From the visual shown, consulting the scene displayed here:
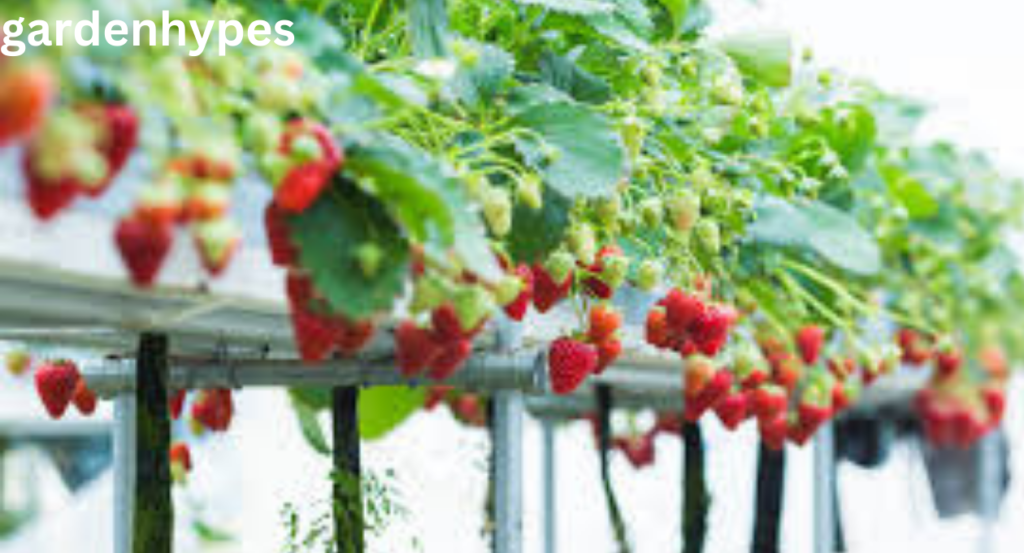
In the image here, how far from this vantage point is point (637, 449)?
274cm

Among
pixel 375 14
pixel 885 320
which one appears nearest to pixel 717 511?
pixel 885 320

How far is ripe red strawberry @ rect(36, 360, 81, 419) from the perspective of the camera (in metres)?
1.20

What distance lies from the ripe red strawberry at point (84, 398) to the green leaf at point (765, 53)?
70 centimetres

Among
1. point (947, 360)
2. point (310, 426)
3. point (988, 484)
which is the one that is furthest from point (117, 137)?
point (988, 484)

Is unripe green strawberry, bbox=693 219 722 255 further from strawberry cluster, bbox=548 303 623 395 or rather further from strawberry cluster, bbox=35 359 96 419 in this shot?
strawberry cluster, bbox=35 359 96 419

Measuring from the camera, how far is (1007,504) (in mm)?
4625

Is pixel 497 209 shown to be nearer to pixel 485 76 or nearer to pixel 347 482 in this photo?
pixel 485 76

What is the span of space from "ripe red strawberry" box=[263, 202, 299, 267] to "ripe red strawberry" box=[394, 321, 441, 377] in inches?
4.7

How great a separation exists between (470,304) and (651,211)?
40 cm

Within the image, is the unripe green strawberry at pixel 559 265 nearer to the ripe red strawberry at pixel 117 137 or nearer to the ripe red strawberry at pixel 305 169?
the ripe red strawberry at pixel 305 169

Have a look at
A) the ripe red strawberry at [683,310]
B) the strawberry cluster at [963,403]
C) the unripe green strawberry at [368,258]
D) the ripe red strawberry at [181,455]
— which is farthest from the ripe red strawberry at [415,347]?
the strawberry cluster at [963,403]

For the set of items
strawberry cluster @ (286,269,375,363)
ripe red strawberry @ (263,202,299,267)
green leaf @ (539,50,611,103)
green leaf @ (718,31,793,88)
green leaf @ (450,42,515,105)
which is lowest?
strawberry cluster @ (286,269,375,363)

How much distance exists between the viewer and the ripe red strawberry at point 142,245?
591mm

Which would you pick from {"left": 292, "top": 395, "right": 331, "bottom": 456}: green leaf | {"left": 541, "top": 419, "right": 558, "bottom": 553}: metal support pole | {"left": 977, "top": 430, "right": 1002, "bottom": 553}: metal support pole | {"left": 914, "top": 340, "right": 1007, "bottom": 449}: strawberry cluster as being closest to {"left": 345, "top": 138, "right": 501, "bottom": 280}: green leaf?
{"left": 292, "top": 395, "right": 331, "bottom": 456}: green leaf
